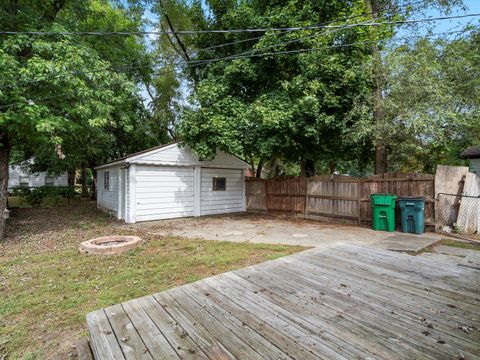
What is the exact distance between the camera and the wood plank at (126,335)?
1.80m

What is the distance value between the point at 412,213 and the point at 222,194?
7.45 meters

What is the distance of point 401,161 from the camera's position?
9422 mm

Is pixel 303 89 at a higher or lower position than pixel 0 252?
higher

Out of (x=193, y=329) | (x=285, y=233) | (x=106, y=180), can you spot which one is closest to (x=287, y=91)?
(x=285, y=233)

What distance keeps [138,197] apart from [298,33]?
8.23 metres

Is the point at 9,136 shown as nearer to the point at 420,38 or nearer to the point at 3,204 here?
the point at 3,204

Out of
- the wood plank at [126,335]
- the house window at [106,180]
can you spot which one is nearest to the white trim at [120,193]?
the house window at [106,180]

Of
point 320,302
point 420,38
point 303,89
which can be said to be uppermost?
point 420,38

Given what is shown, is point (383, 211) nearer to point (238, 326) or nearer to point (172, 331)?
point (238, 326)

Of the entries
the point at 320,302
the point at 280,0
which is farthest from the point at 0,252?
the point at 280,0

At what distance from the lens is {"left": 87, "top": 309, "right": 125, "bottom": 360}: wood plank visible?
70.9 inches

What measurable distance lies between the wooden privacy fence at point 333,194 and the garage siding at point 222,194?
61 centimetres

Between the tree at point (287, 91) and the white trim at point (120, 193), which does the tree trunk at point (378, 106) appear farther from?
the white trim at point (120, 193)

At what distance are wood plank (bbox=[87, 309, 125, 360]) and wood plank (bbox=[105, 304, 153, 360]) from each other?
0.03m
